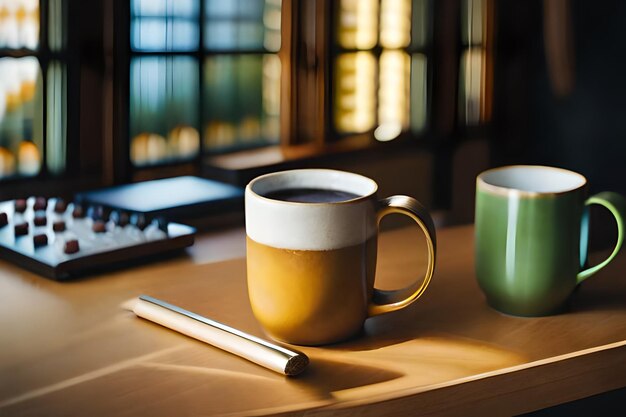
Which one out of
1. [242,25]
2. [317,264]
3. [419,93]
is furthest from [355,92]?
[317,264]

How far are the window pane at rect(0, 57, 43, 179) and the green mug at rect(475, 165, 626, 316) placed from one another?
0.74 m

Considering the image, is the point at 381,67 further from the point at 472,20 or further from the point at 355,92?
the point at 472,20

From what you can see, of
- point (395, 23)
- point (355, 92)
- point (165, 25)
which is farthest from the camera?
point (395, 23)

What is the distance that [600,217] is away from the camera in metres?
1.09

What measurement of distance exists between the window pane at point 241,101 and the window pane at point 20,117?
0.33 meters

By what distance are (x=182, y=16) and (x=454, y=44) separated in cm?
88

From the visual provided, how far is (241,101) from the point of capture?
5.27 feet

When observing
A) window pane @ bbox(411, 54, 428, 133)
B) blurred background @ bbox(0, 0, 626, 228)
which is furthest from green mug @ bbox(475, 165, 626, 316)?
window pane @ bbox(411, 54, 428, 133)

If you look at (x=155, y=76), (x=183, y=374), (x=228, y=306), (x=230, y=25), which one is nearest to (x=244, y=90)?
(x=230, y=25)

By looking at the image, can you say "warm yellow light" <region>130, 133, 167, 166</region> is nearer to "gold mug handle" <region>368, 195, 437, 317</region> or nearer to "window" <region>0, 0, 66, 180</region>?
"window" <region>0, 0, 66, 180</region>

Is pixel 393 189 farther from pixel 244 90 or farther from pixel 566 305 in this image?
pixel 566 305

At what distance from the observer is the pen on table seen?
2.15 ft

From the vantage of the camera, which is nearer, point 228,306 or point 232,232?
point 228,306

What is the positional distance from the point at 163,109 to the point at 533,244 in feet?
2.78
